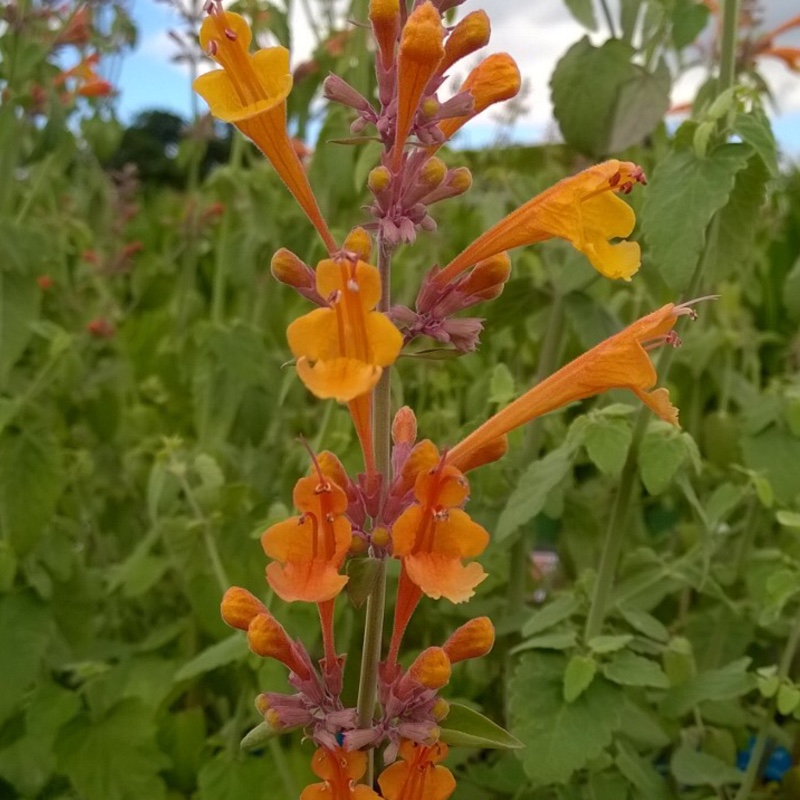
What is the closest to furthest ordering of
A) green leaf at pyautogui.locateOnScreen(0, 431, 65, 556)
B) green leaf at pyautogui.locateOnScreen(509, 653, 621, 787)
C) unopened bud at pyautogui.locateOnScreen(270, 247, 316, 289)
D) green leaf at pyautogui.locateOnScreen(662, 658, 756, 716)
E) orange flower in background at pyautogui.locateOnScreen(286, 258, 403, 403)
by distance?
orange flower in background at pyautogui.locateOnScreen(286, 258, 403, 403) → unopened bud at pyautogui.locateOnScreen(270, 247, 316, 289) → green leaf at pyautogui.locateOnScreen(509, 653, 621, 787) → green leaf at pyautogui.locateOnScreen(662, 658, 756, 716) → green leaf at pyautogui.locateOnScreen(0, 431, 65, 556)

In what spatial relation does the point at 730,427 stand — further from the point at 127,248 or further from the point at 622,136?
the point at 127,248

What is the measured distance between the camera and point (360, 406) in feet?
3.05

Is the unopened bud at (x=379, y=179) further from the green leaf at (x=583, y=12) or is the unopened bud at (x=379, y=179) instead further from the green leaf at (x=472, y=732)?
the green leaf at (x=583, y=12)

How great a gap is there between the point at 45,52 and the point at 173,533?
3.17ft

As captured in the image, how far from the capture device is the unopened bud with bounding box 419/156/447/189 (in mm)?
871

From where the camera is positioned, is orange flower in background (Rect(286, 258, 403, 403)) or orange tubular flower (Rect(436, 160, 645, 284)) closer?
orange flower in background (Rect(286, 258, 403, 403))

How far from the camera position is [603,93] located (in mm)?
1565

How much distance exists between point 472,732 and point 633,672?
39cm

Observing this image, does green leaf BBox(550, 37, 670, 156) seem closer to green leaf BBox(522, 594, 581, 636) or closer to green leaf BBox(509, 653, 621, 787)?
green leaf BBox(522, 594, 581, 636)

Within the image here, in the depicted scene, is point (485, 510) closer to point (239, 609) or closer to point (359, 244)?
point (239, 609)

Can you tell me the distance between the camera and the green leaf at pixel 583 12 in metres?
1.68

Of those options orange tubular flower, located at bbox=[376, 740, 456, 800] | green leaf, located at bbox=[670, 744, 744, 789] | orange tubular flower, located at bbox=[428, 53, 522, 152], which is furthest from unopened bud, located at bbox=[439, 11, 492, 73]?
green leaf, located at bbox=[670, 744, 744, 789]

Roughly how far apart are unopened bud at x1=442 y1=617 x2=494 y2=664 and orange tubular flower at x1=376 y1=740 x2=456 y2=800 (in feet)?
0.29

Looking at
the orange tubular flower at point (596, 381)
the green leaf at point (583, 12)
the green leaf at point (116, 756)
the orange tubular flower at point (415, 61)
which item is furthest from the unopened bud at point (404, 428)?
the green leaf at point (583, 12)
